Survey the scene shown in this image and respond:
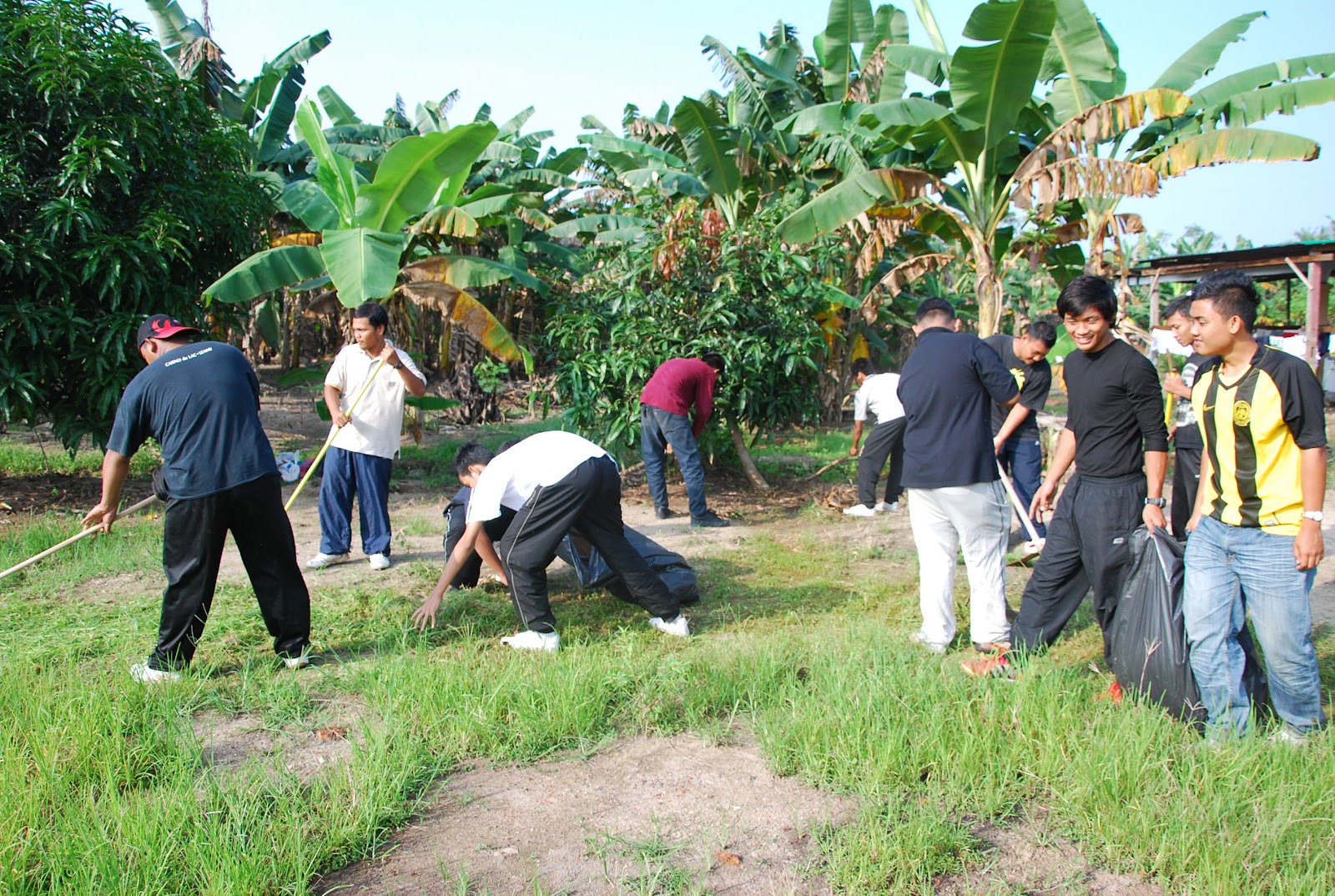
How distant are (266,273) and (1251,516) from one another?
26.2 feet

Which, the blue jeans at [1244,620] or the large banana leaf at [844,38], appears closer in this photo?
the blue jeans at [1244,620]

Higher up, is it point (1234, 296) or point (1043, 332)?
point (1234, 296)

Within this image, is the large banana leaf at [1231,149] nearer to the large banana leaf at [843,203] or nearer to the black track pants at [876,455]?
the large banana leaf at [843,203]

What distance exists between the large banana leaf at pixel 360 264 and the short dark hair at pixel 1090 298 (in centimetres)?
534

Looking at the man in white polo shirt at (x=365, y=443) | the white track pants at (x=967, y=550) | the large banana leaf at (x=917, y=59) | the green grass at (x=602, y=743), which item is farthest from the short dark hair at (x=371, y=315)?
the large banana leaf at (x=917, y=59)

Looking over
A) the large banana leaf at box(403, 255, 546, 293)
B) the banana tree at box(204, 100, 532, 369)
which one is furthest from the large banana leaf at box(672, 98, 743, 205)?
the large banana leaf at box(403, 255, 546, 293)

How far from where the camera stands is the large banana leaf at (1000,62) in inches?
324

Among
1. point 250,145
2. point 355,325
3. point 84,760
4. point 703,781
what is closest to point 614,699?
point 703,781

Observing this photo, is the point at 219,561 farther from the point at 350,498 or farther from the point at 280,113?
the point at 280,113

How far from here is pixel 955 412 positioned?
14.4 feet

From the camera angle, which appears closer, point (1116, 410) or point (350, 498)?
point (1116, 410)

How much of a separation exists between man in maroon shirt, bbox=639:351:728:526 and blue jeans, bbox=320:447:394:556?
2.41 m

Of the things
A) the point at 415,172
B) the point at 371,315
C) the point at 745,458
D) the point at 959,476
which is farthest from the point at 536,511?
the point at 415,172

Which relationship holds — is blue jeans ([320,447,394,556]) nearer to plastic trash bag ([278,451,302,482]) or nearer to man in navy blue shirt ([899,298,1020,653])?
plastic trash bag ([278,451,302,482])
